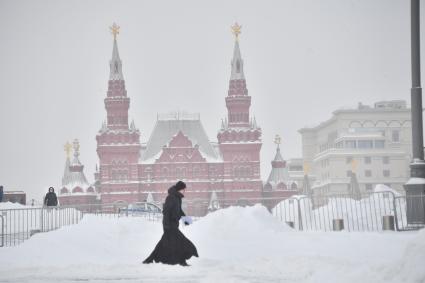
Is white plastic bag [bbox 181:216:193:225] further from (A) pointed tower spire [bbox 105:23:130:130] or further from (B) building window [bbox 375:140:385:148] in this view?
(B) building window [bbox 375:140:385:148]

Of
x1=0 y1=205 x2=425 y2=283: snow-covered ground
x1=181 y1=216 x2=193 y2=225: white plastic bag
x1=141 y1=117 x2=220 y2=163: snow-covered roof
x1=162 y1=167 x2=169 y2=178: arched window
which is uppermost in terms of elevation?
x1=141 y1=117 x2=220 y2=163: snow-covered roof

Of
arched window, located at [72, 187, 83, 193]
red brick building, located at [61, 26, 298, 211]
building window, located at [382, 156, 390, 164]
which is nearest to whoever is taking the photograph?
red brick building, located at [61, 26, 298, 211]

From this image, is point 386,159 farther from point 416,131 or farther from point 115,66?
point 416,131

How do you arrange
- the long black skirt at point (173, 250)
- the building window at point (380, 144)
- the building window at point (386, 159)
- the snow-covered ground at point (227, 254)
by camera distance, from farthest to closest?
the building window at point (380, 144)
the building window at point (386, 159)
the long black skirt at point (173, 250)
the snow-covered ground at point (227, 254)

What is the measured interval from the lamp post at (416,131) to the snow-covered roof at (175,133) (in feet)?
290

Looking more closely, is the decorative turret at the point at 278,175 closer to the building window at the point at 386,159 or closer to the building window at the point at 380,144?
the building window at the point at 386,159

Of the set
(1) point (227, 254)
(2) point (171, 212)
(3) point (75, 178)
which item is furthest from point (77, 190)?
(2) point (171, 212)

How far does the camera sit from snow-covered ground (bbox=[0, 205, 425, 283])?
42.8 ft

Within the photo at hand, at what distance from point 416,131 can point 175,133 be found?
92.9 m

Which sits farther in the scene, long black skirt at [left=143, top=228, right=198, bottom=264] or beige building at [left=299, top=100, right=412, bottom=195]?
beige building at [left=299, top=100, right=412, bottom=195]

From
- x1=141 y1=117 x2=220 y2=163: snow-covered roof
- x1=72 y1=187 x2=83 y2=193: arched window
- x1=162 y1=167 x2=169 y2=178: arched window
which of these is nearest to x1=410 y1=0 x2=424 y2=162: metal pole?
x1=162 y1=167 x2=169 y2=178: arched window

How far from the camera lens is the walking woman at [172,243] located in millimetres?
16109

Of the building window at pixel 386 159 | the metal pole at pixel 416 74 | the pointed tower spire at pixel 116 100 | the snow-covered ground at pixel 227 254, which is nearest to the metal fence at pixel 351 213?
the snow-covered ground at pixel 227 254

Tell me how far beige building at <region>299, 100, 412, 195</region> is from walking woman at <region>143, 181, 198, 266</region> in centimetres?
11713
